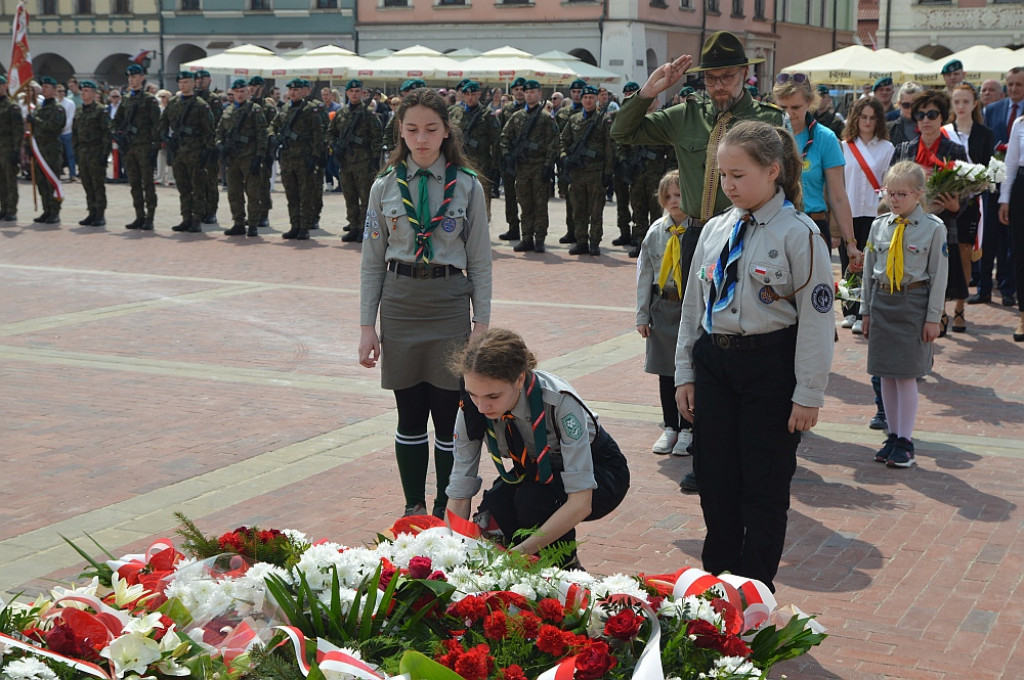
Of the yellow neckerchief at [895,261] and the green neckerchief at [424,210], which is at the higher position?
the green neckerchief at [424,210]

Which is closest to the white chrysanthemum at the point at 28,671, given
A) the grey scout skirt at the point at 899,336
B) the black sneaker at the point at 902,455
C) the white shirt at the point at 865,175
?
the black sneaker at the point at 902,455

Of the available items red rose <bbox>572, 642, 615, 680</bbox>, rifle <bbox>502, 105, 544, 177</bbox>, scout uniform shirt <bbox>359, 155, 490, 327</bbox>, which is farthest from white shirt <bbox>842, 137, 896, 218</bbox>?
red rose <bbox>572, 642, 615, 680</bbox>

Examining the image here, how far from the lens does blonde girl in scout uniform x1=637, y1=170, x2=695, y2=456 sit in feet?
22.0

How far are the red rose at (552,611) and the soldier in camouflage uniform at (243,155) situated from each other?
14498 millimetres

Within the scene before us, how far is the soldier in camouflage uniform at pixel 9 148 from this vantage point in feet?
60.6

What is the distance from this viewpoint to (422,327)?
5445 millimetres

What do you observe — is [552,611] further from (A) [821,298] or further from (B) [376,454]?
(B) [376,454]

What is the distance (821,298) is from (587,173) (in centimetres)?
A: 1187

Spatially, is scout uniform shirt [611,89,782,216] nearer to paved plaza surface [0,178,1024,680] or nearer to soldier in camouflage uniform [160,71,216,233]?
paved plaza surface [0,178,1024,680]

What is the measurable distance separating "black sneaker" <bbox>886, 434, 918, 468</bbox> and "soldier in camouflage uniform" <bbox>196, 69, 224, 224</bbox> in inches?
507

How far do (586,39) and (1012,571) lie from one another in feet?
128

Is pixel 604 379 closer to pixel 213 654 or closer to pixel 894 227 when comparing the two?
pixel 894 227

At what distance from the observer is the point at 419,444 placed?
561 centimetres

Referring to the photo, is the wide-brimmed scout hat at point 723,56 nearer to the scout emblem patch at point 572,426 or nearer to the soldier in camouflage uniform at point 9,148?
the scout emblem patch at point 572,426
